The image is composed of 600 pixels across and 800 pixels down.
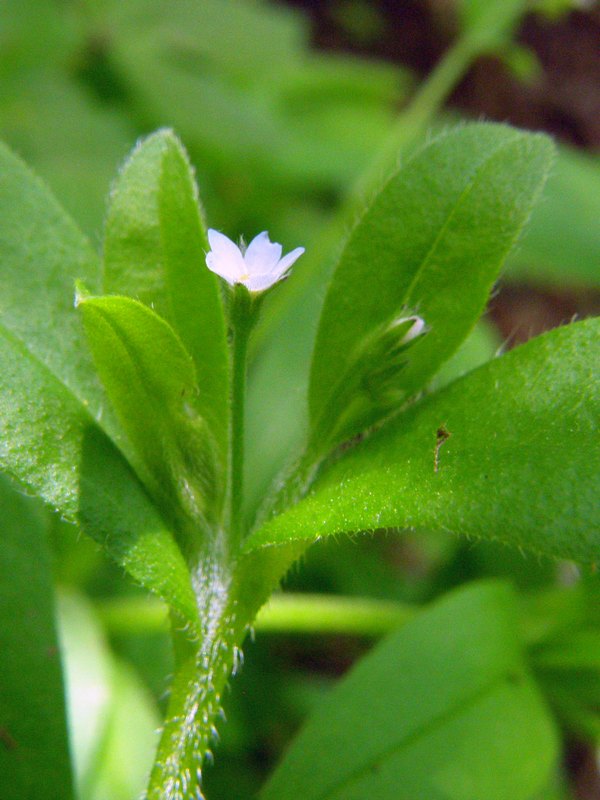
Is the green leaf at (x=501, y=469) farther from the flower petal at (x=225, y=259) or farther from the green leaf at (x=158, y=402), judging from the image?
the flower petal at (x=225, y=259)

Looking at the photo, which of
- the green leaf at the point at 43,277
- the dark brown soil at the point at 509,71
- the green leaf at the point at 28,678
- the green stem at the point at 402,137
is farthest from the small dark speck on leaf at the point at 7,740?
the dark brown soil at the point at 509,71

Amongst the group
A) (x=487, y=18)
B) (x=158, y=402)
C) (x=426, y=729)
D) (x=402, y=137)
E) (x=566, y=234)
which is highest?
(x=487, y=18)

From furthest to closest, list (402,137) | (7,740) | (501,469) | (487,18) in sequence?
(402,137), (487,18), (7,740), (501,469)

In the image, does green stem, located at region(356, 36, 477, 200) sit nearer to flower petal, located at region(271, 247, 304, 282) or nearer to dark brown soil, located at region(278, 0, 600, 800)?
dark brown soil, located at region(278, 0, 600, 800)

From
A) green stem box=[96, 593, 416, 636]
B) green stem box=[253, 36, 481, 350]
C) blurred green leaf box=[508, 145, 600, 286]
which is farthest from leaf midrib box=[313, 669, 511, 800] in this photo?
blurred green leaf box=[508, 145, 600, 286]

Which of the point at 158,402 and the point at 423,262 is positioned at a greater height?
the point at 423,262

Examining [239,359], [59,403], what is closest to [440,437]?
[239,359]

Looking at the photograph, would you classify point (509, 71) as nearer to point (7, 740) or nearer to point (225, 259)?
point (225, 259)
